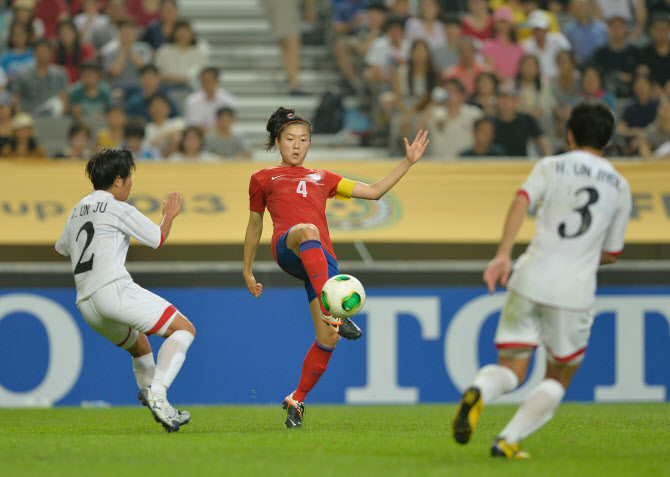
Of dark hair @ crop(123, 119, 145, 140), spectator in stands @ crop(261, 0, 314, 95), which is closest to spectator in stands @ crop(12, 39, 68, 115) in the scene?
dark hair @ crop(123, 119, 145, 140)

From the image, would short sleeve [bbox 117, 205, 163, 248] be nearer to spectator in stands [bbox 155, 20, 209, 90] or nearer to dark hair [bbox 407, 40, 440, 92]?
dark hair [bbox 407, 40, 440, 92]

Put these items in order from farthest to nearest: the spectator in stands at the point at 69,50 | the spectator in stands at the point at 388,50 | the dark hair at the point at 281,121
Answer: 1. the spectator in stands at the point at 388,50
2. the spectator in stands at the point at 69,50
3. the dark hair at the point at 281,121

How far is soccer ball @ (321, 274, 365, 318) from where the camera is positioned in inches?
242

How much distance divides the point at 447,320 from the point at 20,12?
24.8 feet

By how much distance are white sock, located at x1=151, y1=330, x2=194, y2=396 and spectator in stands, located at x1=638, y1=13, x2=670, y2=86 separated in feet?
32.0

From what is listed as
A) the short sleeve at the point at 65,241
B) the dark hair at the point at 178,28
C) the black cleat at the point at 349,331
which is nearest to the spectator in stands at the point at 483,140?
the dark hair at the point at 178,28

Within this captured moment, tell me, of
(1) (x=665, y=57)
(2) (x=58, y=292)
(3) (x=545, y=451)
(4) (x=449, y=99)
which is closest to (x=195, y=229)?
(2) (x=58, y=292)

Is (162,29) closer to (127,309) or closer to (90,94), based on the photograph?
(90,94)

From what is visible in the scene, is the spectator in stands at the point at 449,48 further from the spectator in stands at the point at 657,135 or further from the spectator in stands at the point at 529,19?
the spectator in stands at the point at 657,135

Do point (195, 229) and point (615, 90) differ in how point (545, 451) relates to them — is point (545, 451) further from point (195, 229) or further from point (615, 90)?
point (615, 90)

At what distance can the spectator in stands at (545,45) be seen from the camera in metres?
14.4

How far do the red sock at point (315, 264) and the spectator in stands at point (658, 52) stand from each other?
29.9ft

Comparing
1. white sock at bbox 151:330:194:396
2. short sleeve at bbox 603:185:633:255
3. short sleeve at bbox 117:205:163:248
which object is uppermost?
short sleeve at bbox 603:185:633:255

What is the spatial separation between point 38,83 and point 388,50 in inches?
187
